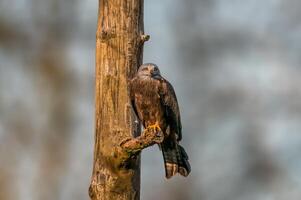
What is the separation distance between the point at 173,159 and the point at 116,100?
63 cm

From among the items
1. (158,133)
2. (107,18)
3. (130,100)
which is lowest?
(158,133)

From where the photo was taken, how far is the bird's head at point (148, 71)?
383 cm

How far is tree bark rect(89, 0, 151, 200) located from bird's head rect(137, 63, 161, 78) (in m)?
0.04

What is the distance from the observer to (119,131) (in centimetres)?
368

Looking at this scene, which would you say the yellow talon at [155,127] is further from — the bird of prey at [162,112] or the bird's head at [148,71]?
the bird's head at [148,71]

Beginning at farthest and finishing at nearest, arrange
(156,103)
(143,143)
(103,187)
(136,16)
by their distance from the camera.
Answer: (156,103), (136,16), (103,187), (143,143)

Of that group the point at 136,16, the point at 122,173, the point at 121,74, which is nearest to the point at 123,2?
the point at 136,16

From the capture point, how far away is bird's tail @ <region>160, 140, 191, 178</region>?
160 inches

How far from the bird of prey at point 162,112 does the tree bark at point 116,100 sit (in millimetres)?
116

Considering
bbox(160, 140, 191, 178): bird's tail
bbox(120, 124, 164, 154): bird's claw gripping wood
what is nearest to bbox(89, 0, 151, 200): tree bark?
bbox(120, 124, 164, 154): bird's claw gripping wood

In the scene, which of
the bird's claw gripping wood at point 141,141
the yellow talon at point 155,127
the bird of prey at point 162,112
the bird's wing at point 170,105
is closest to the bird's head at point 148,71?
the bird of prey at point 162,112

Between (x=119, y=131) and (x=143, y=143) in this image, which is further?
(x=119, y=131)

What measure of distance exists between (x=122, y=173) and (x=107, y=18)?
0.99 metres

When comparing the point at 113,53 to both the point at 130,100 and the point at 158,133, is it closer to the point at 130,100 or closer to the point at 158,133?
the point at 130,100
